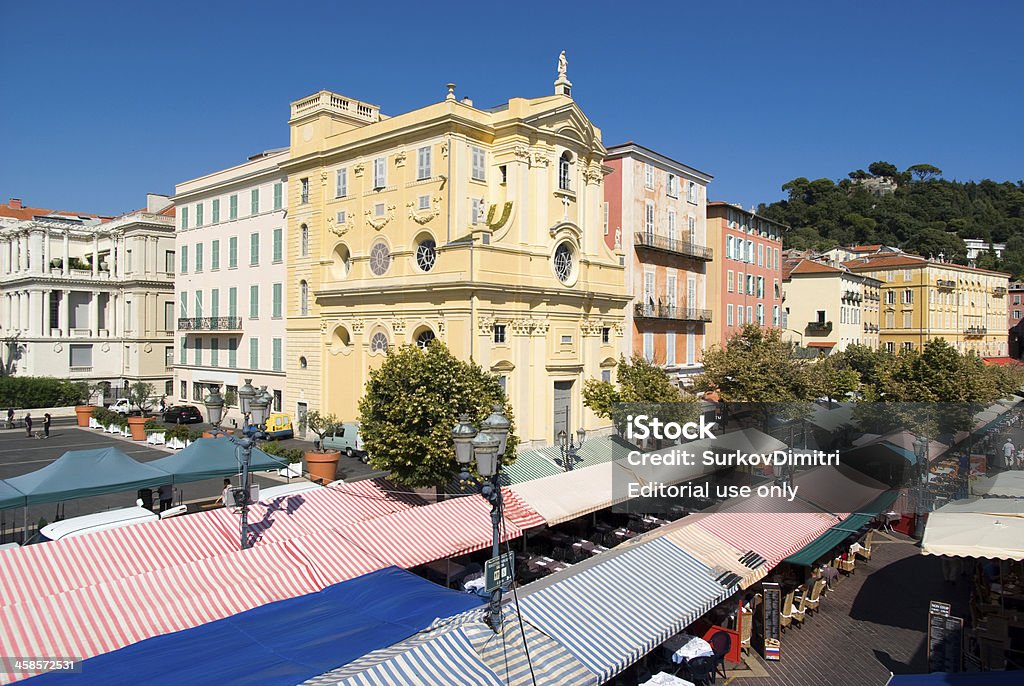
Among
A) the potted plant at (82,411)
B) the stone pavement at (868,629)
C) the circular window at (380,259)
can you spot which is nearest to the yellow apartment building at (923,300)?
the stone pavement at (868,629)

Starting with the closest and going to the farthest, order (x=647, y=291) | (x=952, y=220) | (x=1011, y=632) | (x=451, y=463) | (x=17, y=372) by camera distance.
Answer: (x=1011, y=632)
(x=451, y=463)
(x=647, y=291)
(x=17, y=372)
(x=952, y=220)

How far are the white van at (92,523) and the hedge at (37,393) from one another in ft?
107

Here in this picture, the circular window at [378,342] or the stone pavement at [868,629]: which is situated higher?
the circular window at [378,342]

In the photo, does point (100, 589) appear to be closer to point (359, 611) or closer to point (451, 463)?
point (359, 611)

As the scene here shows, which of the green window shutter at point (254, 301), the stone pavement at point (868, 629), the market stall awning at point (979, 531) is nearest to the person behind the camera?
the market stall awning at point (979, 531)

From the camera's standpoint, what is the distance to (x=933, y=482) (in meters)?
23.8

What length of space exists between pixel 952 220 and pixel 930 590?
11633 cm

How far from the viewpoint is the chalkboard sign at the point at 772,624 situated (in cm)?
1404

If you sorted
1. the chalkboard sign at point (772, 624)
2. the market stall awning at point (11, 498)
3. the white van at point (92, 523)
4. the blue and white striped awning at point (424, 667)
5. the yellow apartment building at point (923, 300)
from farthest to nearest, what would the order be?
the yellow apartment building at point (923, 300) → the market stall awning at point (11, 498) → the white van at point (92, 523) → the chalkboard sign at point (772, 624) → the blue and white striped awning at point (424, 667)

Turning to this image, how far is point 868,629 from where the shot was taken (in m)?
15.4

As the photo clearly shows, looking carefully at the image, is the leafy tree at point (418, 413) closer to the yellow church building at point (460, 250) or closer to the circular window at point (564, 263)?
the yellow church building at point (460, 250)

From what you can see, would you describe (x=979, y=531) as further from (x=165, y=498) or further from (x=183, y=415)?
(x=183, y=415)

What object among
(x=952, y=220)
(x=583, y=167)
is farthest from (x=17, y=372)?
(x=952, y=220)

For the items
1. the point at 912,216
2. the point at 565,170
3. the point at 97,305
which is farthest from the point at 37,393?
the point at 912,216
